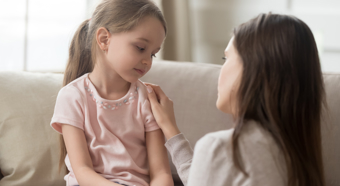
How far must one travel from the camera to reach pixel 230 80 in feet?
2.82

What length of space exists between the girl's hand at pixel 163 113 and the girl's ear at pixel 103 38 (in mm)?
204

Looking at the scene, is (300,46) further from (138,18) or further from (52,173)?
(52,173)

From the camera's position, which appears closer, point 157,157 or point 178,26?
point 157,157

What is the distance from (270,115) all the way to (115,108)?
55 cm

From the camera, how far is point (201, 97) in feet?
5.25

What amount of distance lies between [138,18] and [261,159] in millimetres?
585

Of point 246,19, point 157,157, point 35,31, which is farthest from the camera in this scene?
point 246,19

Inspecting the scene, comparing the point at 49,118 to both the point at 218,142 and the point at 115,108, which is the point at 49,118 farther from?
the point at 218,142

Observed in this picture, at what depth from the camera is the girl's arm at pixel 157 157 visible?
116 cm

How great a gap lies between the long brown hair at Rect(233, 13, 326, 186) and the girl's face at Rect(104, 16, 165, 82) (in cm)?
35

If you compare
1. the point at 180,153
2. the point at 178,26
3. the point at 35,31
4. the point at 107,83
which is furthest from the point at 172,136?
the point at 178,26

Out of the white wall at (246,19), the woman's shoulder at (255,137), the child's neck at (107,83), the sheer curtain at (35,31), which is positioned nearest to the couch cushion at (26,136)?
the child's neck at (107,83)

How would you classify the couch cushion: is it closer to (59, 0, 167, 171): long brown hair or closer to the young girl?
(59, 0, 167, 171): long brown hair

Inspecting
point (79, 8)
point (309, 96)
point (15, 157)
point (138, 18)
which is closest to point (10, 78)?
point (15, 157)
